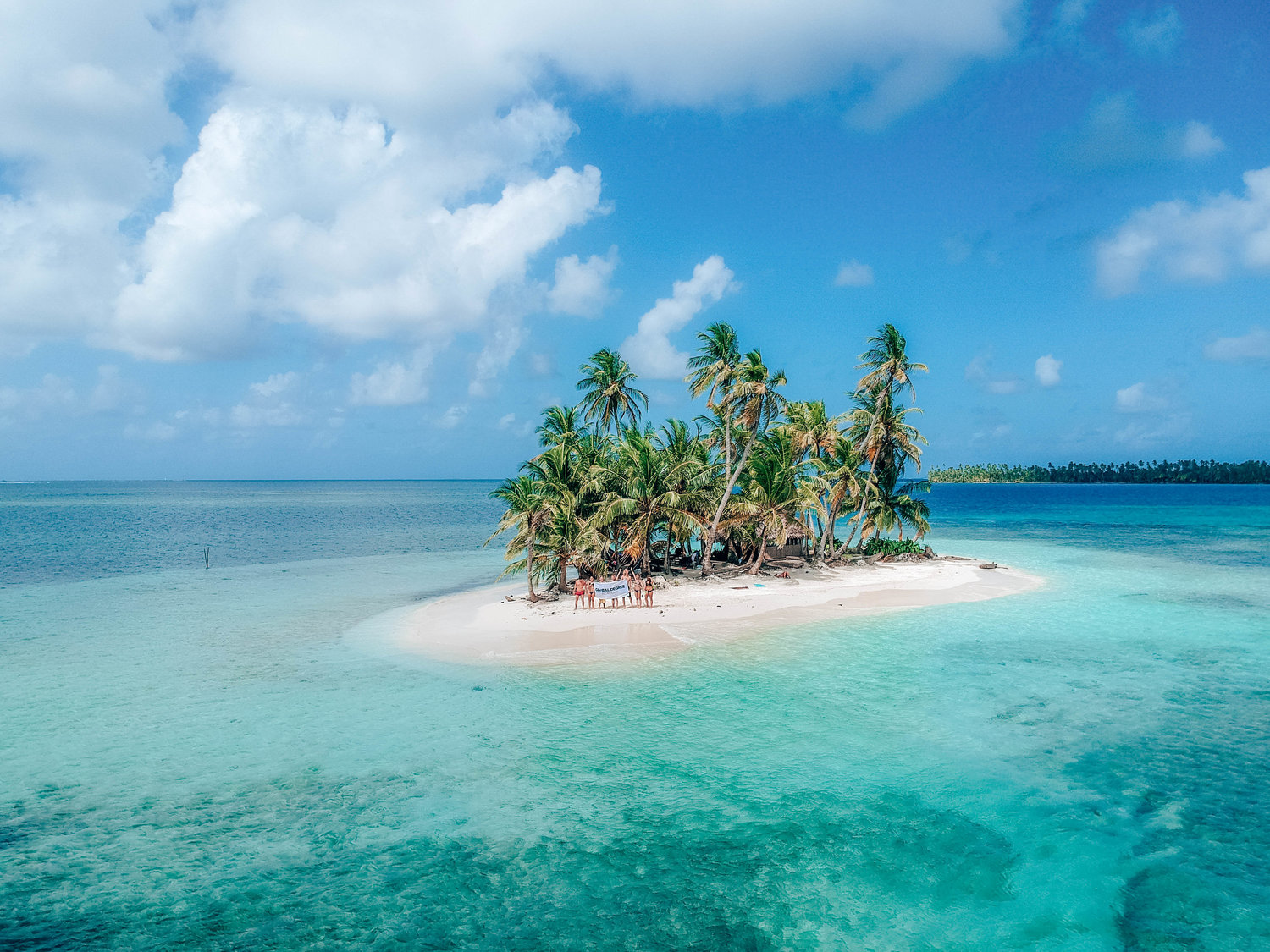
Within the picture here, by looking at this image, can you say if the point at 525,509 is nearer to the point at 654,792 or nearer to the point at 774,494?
the point at 774,494

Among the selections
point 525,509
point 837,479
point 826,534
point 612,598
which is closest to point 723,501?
point 612,598

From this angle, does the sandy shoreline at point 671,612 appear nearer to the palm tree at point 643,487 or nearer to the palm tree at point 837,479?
the palm tree at point 837,479

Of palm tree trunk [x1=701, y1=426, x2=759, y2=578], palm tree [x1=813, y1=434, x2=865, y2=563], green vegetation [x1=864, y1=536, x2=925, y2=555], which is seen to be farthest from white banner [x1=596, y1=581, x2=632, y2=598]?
green vegetation [x1=864, y1=536, x2=925, y2=555]

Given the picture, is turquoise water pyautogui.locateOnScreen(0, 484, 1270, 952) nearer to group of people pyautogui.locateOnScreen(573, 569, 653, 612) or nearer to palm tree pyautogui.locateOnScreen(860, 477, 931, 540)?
group of people pyautogui.locateOnScreen(573, 569, 653, 612)

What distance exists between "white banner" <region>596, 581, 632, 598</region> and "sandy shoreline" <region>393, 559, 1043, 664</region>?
722 millimetres

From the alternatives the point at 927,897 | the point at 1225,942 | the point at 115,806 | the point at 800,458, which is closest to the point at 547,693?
the point at 115,806

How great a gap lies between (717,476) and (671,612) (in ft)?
35.3

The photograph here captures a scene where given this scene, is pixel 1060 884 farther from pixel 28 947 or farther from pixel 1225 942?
pixel 28 947

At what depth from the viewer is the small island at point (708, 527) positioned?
24.7 m

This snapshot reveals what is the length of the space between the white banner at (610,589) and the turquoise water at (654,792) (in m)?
6.26

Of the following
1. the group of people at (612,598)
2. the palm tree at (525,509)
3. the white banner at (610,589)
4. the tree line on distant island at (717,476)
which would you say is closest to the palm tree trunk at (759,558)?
the tree line on distant island at (717,476)

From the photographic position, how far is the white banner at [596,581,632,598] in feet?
85.0

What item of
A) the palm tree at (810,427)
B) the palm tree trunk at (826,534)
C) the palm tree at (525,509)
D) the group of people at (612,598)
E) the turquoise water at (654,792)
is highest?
the palm tree at (810,427)

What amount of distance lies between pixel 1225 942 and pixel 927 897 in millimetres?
3351
